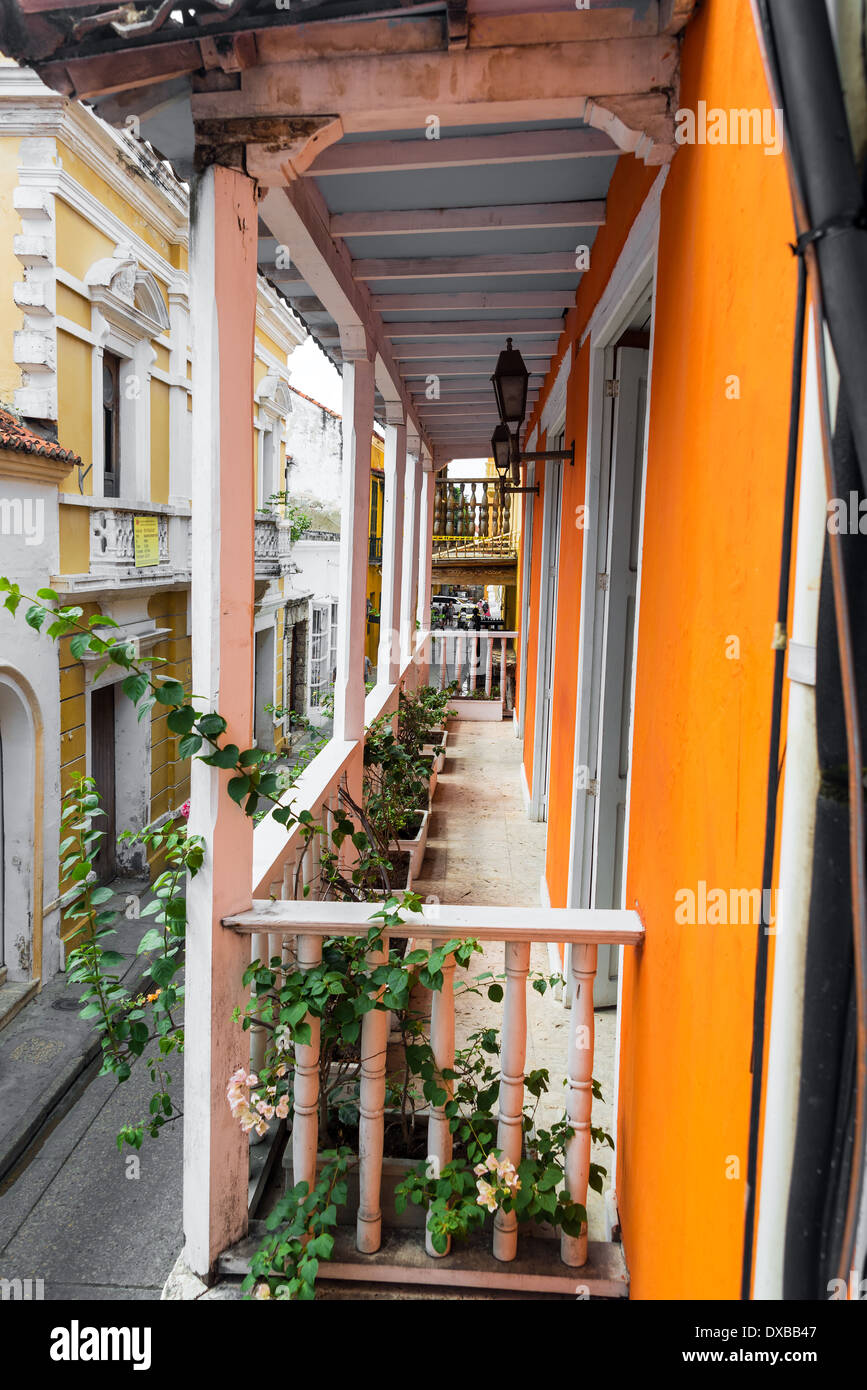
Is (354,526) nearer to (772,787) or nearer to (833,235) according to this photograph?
(772,787)

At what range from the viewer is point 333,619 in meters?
22.8

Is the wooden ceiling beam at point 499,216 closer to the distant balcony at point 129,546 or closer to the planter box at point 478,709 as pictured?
the distant balcony at point 129,546

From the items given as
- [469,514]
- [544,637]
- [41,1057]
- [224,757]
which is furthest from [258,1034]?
[469,514]

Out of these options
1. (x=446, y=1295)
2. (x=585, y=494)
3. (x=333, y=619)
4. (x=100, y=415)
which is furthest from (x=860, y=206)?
(x=333, y=619)

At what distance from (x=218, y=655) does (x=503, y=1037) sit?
117cm

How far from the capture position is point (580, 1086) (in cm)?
213

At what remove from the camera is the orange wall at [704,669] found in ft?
4.05

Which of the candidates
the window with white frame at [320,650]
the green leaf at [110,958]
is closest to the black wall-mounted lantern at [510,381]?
the green leaf at [110,958]

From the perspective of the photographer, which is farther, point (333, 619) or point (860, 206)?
point (333, 619)

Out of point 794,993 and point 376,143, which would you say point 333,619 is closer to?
point 376,143

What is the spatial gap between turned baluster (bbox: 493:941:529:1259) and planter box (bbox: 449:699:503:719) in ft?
28.0

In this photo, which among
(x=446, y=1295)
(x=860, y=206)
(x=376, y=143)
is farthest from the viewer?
(x=376, y=143)
